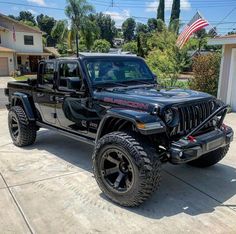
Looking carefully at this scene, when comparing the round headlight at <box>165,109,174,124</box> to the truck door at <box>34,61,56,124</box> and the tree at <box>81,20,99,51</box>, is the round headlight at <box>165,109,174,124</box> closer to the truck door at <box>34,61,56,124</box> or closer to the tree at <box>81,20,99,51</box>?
the truck door at <box>34,61,56,124</box>

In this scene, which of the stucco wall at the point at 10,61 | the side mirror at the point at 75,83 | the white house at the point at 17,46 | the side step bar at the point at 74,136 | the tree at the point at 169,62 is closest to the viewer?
the side mirror at the point at 75,83

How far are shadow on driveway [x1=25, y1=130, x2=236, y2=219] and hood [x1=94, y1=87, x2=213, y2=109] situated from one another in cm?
123

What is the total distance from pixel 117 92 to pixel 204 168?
195cm

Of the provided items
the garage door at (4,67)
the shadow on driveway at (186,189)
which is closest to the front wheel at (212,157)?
the shadow on driveway at (186,189)

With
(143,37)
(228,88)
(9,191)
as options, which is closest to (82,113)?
(9,191)

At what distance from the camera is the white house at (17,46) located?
36.1m

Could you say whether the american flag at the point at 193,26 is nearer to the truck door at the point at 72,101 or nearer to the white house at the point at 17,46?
the truck door at the point at 72,101

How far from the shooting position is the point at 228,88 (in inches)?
400

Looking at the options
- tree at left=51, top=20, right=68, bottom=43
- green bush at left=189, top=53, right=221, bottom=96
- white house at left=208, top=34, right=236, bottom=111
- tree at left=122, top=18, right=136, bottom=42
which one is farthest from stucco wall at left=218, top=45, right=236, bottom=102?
tree at left=122, top=18, right=136, bottom=42

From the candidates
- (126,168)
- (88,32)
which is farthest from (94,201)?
(88,32)

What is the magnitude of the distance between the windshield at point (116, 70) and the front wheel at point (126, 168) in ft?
4.03

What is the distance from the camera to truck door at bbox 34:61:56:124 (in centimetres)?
531

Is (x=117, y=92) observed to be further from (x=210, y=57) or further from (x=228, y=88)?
(x=210, y=57)

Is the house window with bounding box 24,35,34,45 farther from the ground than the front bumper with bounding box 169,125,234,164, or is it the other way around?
the house window with bounding box 24,35,34,45
